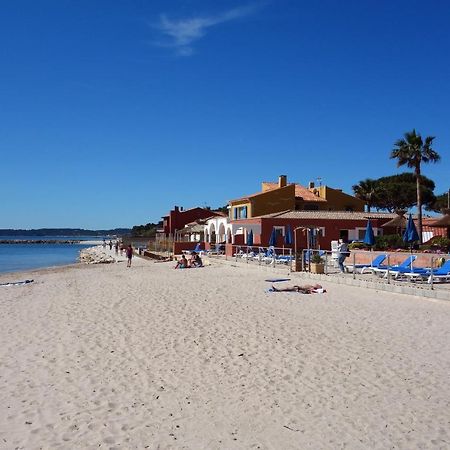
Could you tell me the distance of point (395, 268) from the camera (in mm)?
16000

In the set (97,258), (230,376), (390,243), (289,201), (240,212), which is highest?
(289,201)

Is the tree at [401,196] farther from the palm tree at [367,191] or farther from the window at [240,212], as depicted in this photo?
the window at [240,212]

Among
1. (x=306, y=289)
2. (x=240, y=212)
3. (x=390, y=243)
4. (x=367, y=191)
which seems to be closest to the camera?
(x=306, y=289)

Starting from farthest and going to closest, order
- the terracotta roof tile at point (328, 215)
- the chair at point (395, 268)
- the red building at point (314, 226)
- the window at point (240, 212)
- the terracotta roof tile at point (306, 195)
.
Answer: the terracotta roof tile at point (306, 195) < the window at point (240, 212) < the terracotta roof tile at point (328, 215) < the red building at point (314, 226) < the chair at point (395, 268)

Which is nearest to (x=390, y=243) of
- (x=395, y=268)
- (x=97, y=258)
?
(x=395, y=268)

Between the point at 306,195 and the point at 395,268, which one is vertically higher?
the point at 306,195

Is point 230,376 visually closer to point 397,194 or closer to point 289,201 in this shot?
point 289,201

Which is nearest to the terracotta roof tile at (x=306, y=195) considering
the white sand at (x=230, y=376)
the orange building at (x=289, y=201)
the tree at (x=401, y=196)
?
the orange building at (x=289, y=201)

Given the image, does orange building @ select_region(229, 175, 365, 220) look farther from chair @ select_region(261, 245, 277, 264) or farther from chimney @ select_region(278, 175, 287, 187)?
chair @ select_region(261, 245, 277, 264)

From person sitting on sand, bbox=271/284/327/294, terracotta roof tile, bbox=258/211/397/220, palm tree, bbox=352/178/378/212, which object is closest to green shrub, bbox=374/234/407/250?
terracotta roof tile, bbox=258/211/397/220

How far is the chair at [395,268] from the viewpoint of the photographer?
15.8 metres

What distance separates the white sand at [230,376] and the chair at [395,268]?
9.46 ft

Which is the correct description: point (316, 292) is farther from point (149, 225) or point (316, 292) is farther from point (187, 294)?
point (149, 225)

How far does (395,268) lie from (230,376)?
10.7m
